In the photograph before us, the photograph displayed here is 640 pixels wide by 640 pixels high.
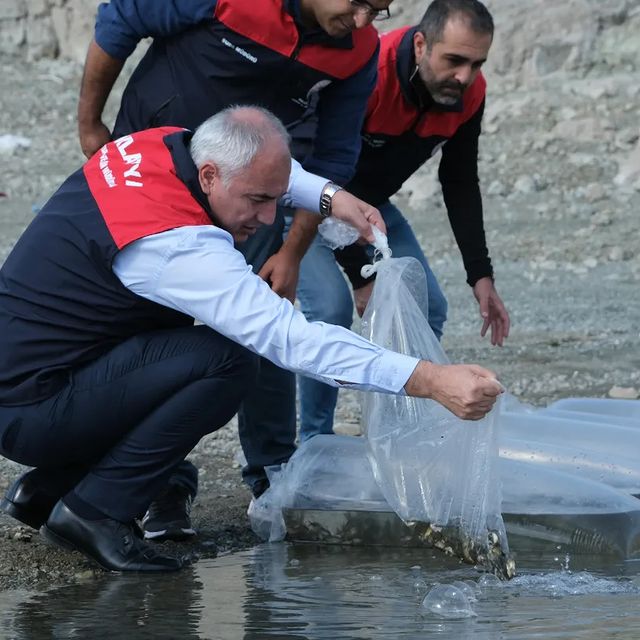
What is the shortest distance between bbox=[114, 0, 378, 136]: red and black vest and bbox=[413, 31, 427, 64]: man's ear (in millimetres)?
312

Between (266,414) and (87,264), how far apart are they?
119 cm

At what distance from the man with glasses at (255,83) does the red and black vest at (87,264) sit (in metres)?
0.60

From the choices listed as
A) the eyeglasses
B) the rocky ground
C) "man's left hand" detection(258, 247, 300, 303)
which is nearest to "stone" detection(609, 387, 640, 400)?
the rocky ground

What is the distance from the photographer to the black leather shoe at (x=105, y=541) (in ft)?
13.4

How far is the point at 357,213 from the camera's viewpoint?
4.46 m

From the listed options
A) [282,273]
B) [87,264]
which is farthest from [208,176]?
[282,273]

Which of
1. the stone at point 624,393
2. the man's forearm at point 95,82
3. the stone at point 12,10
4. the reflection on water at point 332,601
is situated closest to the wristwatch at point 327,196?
the man's forearm at point 95,82

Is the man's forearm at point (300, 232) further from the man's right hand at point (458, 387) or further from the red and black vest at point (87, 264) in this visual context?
the man's right hand at point (458, 387)

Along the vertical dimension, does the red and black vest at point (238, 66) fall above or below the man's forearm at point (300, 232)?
above

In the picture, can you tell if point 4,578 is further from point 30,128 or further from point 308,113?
point 30,128

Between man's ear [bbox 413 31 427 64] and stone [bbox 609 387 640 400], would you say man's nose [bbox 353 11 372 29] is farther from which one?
stone [bbox 609 387 640 400]

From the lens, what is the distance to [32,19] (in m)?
20.5

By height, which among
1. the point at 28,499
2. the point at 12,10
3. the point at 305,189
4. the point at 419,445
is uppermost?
the point at 12,10

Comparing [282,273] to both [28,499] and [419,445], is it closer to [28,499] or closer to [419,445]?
[419,445]
